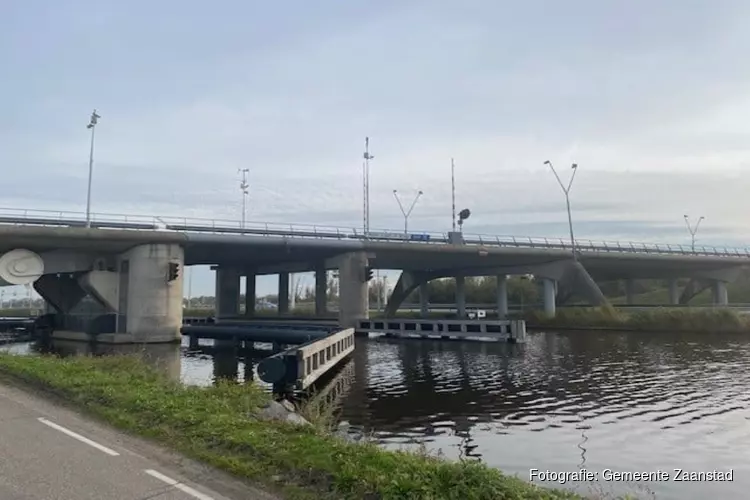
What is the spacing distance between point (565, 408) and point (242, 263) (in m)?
58.6

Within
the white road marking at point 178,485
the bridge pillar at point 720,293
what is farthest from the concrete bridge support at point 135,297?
the bridge pillar at point 720,293

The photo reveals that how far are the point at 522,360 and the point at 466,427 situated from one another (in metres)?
15.2

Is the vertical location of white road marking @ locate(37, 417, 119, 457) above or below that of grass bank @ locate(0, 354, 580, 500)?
below

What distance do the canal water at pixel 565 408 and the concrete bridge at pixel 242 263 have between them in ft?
45.1

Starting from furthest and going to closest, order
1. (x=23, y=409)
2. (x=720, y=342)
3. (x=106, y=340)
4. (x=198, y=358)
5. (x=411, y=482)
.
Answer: (x=106, y=340)
(x=720, y=342)
(x=198, y=358)
(x=23, y=409)
(x=411, y=482)

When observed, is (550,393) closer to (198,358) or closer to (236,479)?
(236,479)

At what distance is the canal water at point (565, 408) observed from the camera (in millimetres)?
10844

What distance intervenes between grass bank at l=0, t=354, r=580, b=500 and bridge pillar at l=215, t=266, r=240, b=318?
201 ft

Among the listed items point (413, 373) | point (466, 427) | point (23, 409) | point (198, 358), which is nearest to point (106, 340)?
point (198, 358)

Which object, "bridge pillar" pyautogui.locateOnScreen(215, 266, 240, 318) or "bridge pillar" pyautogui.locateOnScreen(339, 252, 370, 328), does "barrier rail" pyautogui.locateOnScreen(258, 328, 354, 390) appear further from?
"bridge pillar" pyautogui.locateOnScreen(215, 266, 240, 318)

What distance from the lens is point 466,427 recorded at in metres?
13.6

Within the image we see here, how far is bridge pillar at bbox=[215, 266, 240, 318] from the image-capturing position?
7469 centimetres

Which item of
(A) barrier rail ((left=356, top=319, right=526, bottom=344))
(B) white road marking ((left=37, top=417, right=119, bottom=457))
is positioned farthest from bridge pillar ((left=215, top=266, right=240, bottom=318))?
(B) white road marking ((left=37, top=417, right=119, bottom=457))

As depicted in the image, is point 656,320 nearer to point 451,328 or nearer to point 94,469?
point 451,328
